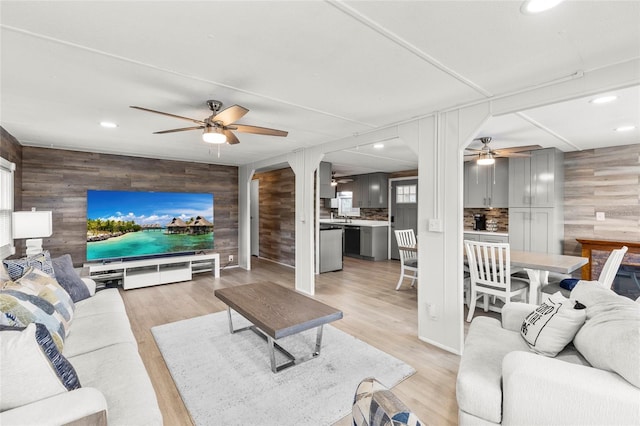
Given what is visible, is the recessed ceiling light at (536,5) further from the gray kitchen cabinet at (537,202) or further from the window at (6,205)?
the window at (6,205)

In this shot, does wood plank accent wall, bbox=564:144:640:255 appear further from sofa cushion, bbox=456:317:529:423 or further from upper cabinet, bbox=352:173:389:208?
sofa cushion, bbox=456:317:529:423

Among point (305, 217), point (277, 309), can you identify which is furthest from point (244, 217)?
point (277, 309)

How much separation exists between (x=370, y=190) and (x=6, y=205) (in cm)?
682

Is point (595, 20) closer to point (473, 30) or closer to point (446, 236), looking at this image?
point (473, 30)

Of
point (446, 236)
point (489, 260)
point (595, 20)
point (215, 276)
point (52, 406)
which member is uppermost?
point (595, 20)

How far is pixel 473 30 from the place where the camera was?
63.1 inches

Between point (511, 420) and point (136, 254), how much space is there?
18.2 feet

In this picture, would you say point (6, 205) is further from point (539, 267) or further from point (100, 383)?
point (539, 267)

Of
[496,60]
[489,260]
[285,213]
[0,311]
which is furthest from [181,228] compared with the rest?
[496,60]

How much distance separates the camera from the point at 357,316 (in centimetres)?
371

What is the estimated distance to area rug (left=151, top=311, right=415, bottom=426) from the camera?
197cm

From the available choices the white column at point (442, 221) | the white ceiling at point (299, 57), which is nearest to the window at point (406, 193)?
the white ceiling at point (299, 57)

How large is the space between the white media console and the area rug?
2.03m

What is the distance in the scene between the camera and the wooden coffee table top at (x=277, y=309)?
7.56ft
